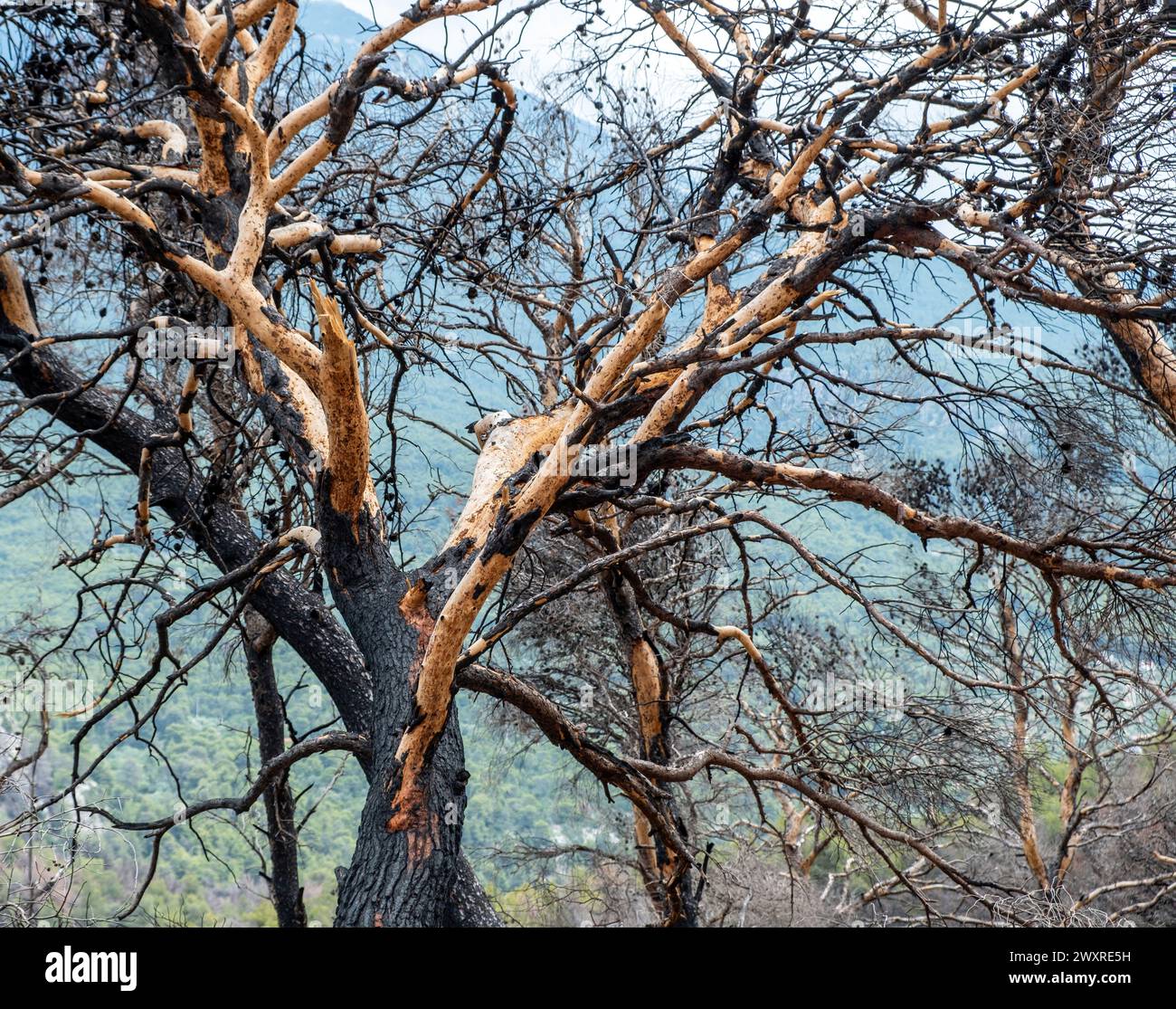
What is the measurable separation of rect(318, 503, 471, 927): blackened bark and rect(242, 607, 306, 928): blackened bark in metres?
2.65

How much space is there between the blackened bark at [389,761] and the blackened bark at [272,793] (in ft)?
8.70

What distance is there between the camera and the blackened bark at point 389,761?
3287 millimetres

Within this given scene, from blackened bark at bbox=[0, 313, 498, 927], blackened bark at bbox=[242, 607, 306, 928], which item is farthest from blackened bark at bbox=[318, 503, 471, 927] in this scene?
blackened bark at bbox=[242, 607, 306, 928]

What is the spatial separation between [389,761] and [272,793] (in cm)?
325

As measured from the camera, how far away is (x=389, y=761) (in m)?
3.47

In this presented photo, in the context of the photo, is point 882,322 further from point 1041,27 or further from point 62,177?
point 62,177

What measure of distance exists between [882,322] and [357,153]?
3303 mm

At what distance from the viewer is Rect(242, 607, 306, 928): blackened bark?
6.43 metres
